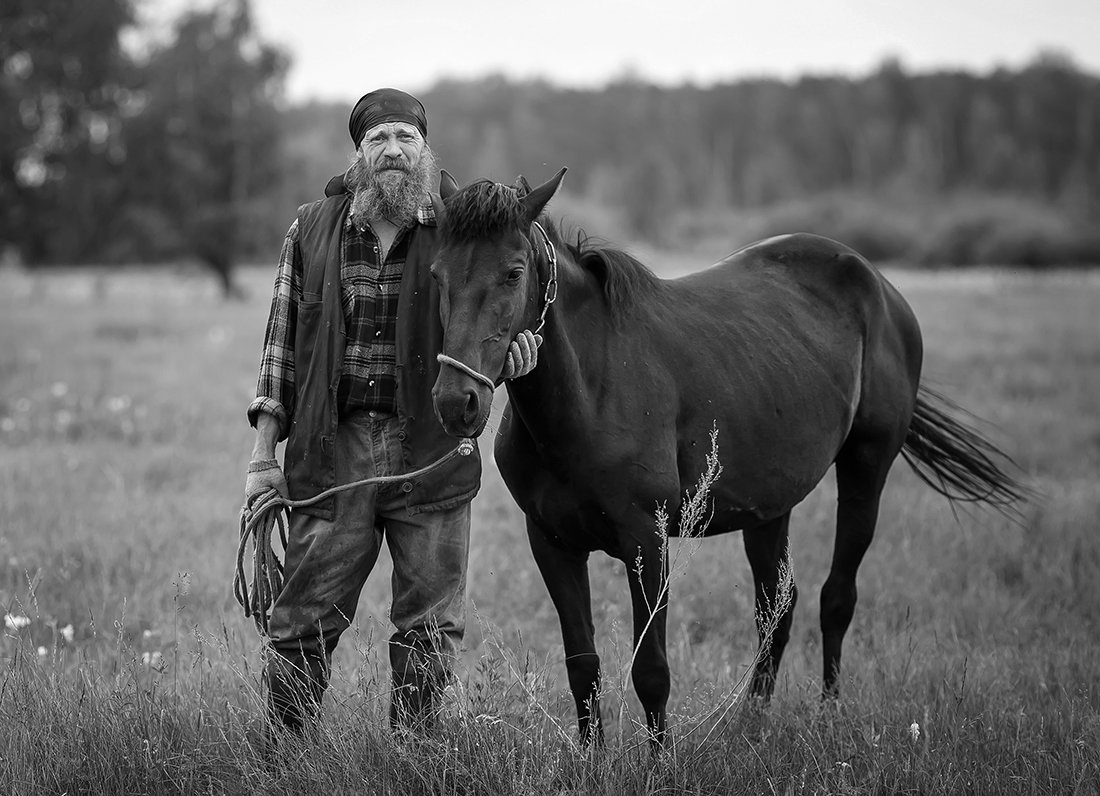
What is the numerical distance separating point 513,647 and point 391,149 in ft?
8.97

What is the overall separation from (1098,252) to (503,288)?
50886 mm

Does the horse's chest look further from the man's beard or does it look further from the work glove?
the man's beard

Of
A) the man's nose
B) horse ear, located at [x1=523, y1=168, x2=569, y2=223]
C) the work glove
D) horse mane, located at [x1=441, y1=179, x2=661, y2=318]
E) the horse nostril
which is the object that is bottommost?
the work glove

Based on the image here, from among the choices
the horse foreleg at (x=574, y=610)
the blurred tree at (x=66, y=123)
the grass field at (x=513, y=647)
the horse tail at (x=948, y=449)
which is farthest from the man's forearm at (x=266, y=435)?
the blurred tree at (x=66, y=123)

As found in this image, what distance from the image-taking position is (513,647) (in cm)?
491

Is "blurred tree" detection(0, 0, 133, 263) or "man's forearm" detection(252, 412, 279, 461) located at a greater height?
"blurred tree" detection(0, 0, 133, 263)

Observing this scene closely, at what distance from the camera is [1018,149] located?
87625mm

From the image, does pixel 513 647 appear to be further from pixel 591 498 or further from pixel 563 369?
pixel 563 369

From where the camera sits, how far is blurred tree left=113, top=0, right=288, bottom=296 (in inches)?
1051

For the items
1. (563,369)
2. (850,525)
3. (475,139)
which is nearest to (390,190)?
(563,369)

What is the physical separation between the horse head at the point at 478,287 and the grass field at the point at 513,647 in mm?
939

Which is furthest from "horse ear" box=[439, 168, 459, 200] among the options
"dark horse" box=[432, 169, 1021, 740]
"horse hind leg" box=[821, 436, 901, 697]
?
"horse hind leg" box=[821, 436, 901, 697]

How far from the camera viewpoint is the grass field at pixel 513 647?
3.13 m

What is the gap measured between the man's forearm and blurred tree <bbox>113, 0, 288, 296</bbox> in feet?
79.7
